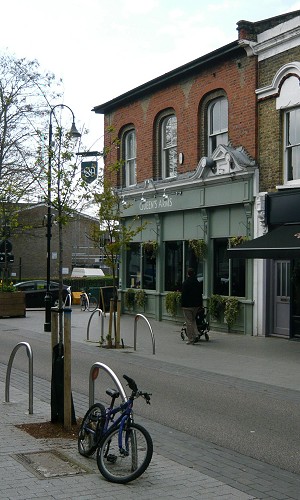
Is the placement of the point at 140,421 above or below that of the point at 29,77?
below

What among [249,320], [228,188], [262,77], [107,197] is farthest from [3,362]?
[262,77]

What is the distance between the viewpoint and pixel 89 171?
16438 millimetres

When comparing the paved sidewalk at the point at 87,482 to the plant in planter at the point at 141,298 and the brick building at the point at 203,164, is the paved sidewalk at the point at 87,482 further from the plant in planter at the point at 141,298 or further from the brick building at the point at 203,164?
the plant in planter at the point at 141,298

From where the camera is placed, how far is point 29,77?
35.8 metres

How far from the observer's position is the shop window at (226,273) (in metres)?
19.9

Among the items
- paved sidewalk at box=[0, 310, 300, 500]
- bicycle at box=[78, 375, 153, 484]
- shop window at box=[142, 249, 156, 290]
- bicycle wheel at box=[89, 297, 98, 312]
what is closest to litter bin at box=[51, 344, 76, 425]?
paved sidewalk at box=[0, 310, 300, 500]

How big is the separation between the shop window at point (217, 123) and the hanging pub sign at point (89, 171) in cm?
522

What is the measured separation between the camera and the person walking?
690 inches

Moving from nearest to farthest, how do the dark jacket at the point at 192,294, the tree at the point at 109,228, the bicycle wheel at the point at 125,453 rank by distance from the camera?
the bicycle wheel at the point at 125,453 → the tree at the point at 109,228 → the dark jacket at the point at 192,294

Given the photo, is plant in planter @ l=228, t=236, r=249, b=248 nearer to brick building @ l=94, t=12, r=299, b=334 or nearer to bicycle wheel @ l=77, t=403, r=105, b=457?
brick building @ l=94, t=12, r=299, b=334

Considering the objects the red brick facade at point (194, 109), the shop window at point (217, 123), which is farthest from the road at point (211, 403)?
the shop window at point (217, 123)

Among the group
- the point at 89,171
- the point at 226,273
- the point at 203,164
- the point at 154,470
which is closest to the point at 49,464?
the point at 154,470

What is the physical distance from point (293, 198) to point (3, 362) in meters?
8.61

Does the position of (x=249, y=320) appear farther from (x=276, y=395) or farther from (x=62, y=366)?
(x=62, y=366)
